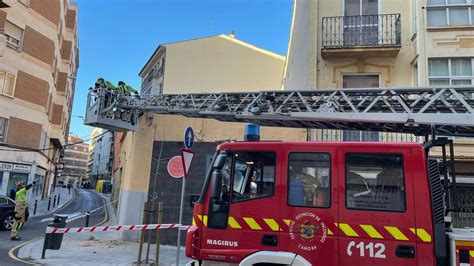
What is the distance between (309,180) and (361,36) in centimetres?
937

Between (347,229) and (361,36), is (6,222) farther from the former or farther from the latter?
(361,36)

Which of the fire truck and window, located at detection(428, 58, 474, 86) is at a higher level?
window, located at detection(428, 58, 474, 86)

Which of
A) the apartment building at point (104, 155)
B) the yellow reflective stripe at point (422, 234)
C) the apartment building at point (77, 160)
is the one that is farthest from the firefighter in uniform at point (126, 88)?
the apartment building at point (77, 160)

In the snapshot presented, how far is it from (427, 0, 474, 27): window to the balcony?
1.04m

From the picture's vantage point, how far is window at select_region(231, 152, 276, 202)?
17.3 feet

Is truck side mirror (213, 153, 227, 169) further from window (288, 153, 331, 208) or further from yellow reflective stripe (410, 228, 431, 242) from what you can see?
yellow reflective stripe (410, 228, 431, 242)

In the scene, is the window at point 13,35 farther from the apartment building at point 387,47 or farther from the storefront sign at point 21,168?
Result: the apartment building at point 387,47

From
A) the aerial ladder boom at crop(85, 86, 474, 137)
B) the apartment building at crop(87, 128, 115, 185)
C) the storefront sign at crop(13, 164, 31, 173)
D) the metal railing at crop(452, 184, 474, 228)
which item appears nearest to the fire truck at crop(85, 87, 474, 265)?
the metal railing at crop(452, 184, 474, 228)

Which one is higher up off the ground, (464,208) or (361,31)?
(361,31)

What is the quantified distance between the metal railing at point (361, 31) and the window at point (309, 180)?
8.51 metres

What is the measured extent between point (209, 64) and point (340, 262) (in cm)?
2215

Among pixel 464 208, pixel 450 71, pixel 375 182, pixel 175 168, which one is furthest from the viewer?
pixel 450 71

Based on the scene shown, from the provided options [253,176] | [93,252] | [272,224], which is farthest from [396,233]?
[93,252]

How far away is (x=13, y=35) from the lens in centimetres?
2627
